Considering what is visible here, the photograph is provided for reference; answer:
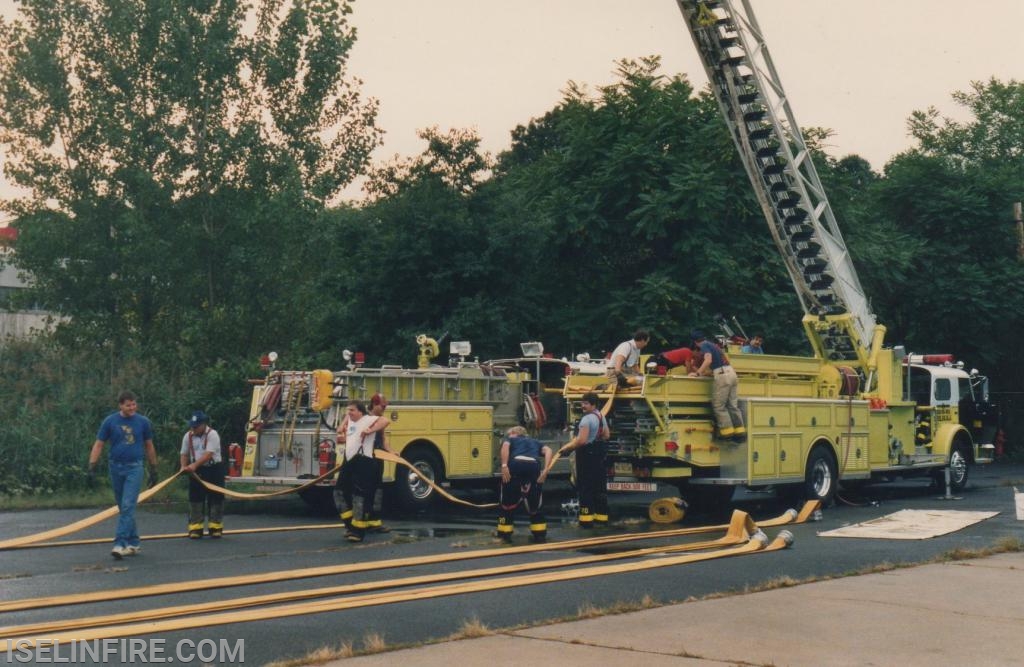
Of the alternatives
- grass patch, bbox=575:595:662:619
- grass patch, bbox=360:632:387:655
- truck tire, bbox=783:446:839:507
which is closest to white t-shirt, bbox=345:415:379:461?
grass patch, bbox=575:595:662:619

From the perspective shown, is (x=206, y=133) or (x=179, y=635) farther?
(x=206, y=133)

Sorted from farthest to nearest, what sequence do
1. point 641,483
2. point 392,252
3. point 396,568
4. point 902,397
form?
point 392,252
point 902,397
point 641,483
point 396,568

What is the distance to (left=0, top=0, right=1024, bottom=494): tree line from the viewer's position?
28078mm

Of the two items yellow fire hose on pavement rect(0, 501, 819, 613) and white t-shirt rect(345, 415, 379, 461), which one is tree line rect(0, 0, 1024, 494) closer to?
white t-shirt rect(345, 415, 379, 461)

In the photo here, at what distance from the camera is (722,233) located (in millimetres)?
28703

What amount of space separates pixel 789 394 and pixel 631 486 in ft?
12.1

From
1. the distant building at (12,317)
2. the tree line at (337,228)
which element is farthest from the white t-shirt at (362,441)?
the distant building at (12,317)

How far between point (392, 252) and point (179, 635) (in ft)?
67.6

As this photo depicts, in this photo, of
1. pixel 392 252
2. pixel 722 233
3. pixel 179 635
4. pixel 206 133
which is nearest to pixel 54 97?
pixel 206 133

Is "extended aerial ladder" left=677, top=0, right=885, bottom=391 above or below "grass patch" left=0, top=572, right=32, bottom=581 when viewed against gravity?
above

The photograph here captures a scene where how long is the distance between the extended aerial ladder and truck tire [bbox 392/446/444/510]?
7.18 m

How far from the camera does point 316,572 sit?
11.6 metres

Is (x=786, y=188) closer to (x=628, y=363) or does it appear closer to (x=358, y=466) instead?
(x=628, y=363)

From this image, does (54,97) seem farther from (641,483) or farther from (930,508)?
(930,508)
